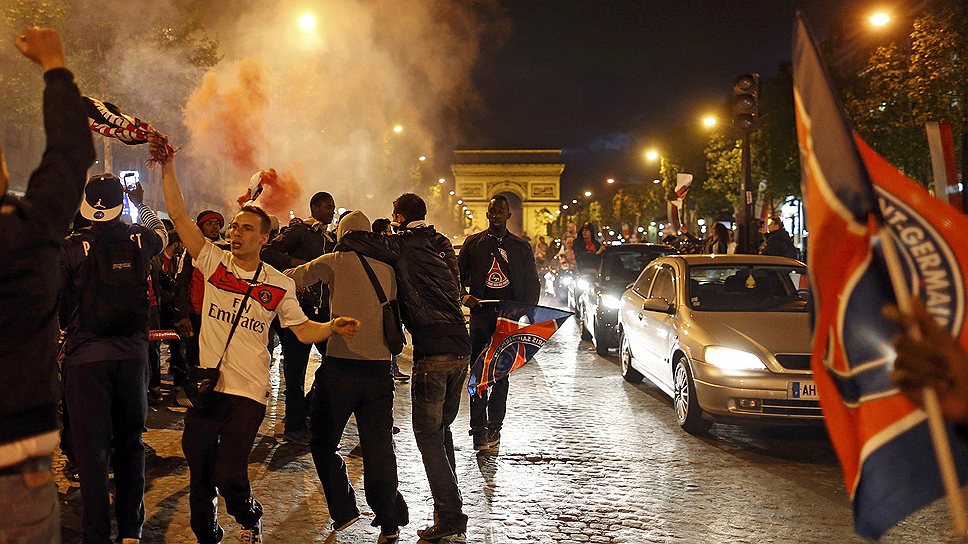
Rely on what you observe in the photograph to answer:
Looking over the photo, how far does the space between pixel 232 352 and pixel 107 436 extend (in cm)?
85

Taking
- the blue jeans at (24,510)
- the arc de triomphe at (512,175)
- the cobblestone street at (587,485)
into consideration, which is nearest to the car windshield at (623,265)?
the cobblestone street at (587,485)

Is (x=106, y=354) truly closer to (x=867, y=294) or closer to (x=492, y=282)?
(x=492, y=282)

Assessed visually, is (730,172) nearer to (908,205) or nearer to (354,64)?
(354,64)

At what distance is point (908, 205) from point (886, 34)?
2296cm

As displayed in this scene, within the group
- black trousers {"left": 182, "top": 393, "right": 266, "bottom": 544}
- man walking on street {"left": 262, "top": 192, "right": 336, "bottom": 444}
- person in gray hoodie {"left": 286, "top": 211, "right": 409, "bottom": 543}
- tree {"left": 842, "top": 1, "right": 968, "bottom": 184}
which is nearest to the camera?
black trousers {"left": 182, "top": 393, "right": 266, "bottom": 544}

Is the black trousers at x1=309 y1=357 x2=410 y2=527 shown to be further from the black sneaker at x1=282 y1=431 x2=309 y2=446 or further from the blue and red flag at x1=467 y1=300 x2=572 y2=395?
the black sneaker at x1=282 y1=431 x2=309 y2=446

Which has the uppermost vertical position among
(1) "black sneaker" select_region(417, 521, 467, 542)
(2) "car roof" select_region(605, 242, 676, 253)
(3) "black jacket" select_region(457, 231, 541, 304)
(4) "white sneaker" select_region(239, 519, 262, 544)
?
(2) "car roof" select_region(605, 242, 676, 253)

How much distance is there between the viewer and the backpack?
4.82 metres

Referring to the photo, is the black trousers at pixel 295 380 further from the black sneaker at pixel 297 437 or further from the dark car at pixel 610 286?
the dark car at pixel 610 286

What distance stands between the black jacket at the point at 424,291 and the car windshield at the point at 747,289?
4062mm

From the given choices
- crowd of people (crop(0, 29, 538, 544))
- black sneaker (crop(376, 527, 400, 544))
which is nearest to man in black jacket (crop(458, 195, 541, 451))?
crowd of people (crop(0, 29, 538, 544))

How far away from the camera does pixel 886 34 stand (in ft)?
76.2

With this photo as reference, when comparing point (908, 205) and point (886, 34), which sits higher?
point (886, 34)

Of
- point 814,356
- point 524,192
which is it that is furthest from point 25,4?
point 524,192
